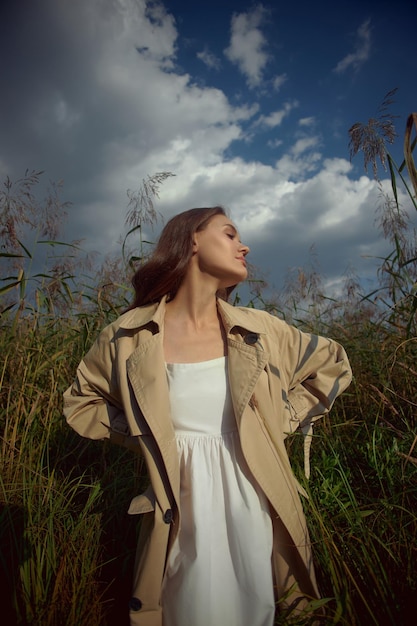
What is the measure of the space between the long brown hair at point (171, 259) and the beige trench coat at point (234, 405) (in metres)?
0.16

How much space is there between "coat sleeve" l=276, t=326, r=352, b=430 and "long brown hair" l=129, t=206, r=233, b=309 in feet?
2.18

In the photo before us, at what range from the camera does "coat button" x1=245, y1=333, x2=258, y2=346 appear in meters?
1.64

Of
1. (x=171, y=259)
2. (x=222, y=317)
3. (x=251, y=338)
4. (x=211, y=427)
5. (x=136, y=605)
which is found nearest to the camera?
(x=136, y=605)

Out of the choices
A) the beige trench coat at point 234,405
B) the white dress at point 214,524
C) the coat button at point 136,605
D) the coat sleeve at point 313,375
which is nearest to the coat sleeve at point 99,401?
the beige trench coat at point 234,405

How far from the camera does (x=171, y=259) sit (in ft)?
6.38

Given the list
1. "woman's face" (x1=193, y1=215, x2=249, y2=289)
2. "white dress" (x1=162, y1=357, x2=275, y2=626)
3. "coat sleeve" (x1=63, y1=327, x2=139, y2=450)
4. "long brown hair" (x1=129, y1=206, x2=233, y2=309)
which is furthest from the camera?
"long brown hair" (x1=129, y1=206, x2=233, y2=309)

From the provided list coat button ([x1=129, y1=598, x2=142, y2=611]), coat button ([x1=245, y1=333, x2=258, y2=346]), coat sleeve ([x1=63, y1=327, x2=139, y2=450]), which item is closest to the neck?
coat button ([x1=245, y1=333, x2=258, y2=346])

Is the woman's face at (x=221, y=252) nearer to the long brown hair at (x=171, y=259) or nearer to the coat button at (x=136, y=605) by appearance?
the long brown hair at (x=171, y=259)

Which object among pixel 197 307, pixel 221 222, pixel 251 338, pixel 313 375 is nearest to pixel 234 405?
pixel 251 338

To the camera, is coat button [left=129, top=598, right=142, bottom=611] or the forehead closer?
coat button [left=129, top=598, right=142, bottom=611]

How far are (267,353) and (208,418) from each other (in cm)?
36

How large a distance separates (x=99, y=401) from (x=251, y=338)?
74cm

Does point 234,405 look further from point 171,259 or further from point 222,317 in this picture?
point 171,259

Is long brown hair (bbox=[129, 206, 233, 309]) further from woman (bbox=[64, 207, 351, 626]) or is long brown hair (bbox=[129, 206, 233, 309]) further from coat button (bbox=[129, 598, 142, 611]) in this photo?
coat button (bbox=[129, 598, 142, 611])
